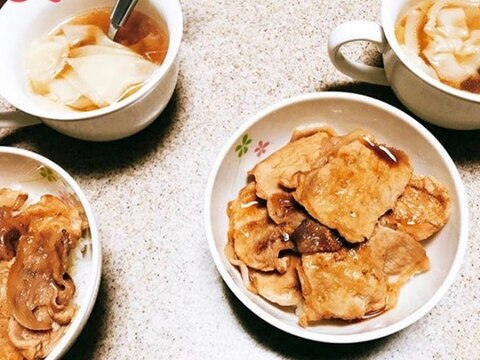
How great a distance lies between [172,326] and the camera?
42.8 inches

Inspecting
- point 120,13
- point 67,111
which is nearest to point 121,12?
point 120,13

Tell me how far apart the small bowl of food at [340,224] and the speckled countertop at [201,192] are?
4.3 inches

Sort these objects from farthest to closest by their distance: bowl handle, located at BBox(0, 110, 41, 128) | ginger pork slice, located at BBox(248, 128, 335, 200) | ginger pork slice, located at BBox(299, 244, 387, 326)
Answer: bowl handle, located at BBox(0, 110, 41, 128) < ginger pork slice, located at BBox(248, 128, 335, 200) < ginger pork slice, located at BBox(299, 244, 387, 326)

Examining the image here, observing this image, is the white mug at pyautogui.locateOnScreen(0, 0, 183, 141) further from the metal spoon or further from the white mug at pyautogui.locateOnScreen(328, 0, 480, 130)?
the white mug at pyautogui.locateOnScreen(328, 0, 480, 130)

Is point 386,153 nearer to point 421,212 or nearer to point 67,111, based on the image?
point 421,212

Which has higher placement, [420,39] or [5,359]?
[420,39]

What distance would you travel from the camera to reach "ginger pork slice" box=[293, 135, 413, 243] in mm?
952

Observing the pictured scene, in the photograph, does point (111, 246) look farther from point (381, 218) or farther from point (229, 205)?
point (381, 218)

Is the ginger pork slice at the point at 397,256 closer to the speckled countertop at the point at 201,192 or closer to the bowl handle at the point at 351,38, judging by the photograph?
the speckled countertop at the point at 201,192

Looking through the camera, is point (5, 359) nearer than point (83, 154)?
Yes

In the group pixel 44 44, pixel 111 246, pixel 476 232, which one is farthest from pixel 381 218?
pixel 44 44

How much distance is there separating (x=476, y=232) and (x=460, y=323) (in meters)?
0.18

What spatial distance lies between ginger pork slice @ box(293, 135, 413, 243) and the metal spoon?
50 cm

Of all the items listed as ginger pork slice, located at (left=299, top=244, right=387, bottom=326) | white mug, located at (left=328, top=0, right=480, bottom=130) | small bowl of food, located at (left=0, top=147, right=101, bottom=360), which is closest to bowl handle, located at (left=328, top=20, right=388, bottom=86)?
white mug, located at (left=328, top=0, right=480, bottom=130)
